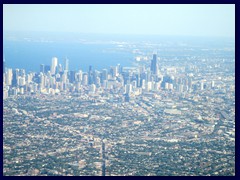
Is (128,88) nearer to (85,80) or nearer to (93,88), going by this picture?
(93,88)

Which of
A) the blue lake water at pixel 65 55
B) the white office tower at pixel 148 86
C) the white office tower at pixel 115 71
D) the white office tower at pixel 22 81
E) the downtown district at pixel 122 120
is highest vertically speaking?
the blue lake water at pixel 65 55

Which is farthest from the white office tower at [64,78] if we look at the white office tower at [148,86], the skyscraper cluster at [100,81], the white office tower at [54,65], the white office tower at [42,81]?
the white office tower at [148,86]

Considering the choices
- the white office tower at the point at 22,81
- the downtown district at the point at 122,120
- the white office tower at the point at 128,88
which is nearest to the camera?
the downtown district at the point at 122,120

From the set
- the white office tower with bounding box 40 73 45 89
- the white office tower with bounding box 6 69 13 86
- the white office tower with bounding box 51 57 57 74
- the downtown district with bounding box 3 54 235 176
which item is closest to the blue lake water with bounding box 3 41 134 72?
the white office tower with bounding box 51 57 57 74

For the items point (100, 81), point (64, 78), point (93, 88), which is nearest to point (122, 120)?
point (93, 88)

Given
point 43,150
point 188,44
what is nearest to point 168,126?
point 43,150

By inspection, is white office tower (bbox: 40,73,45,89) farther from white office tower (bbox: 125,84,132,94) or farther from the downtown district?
white office tower (bbox: 125,84,132,94)

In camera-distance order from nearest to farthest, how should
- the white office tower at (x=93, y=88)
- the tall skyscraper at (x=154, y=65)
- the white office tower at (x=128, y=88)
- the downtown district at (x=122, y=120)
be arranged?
the downtown district at (x=122, y=120) < the white office tower at (x=128, y=88) < the white office tower at (x=93, y=88) < the tall skyscraper at (x=154, y=65)

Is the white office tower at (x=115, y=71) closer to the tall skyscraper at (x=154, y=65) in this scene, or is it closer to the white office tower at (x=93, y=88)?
the white office tower at (x=93, y=88)

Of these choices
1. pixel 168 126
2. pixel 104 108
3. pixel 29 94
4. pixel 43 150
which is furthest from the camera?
pixel 29 94
